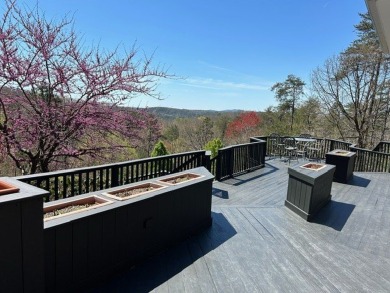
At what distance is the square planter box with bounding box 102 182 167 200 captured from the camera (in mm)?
2826

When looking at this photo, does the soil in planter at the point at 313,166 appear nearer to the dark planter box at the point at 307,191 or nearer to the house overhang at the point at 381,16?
the dark planter box at the point at 307,191

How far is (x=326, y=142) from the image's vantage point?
10.2 meters

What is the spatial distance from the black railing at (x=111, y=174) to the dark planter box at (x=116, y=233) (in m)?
0.97

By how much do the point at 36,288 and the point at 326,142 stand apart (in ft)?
33.9

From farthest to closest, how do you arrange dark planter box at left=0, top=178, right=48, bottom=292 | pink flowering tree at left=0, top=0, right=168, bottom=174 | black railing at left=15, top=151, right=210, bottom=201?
pink flowering tree at left=0, top=0, right=168, bottom=174, black railing at left=15, top=151, right=210, bottom=201, dark planter box at left=0, top=178, right=48, bottom=292

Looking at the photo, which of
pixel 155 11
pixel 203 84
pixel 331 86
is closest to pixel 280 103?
pixel 203 84

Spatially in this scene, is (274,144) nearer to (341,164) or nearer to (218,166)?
(341,164)

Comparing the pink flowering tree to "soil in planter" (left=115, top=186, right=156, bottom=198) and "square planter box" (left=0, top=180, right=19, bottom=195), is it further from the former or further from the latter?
"square planter box" (left=0, top=180, right=19, bottom=195)

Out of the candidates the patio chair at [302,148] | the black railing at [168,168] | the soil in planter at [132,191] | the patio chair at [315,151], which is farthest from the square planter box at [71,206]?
the patio chair at [315,151]

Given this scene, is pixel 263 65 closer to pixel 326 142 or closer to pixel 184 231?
pixel 326 142

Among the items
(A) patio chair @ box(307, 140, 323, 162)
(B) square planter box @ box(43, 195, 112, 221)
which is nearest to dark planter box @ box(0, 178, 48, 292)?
(B) square planter box @ box(43, 195, 112, 221)

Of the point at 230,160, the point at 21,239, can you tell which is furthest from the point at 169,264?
the point at 230,160

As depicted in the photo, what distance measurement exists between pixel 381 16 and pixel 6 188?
3464 millimetres

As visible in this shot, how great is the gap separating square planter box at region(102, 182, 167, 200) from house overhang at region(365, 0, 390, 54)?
8.83 feet
